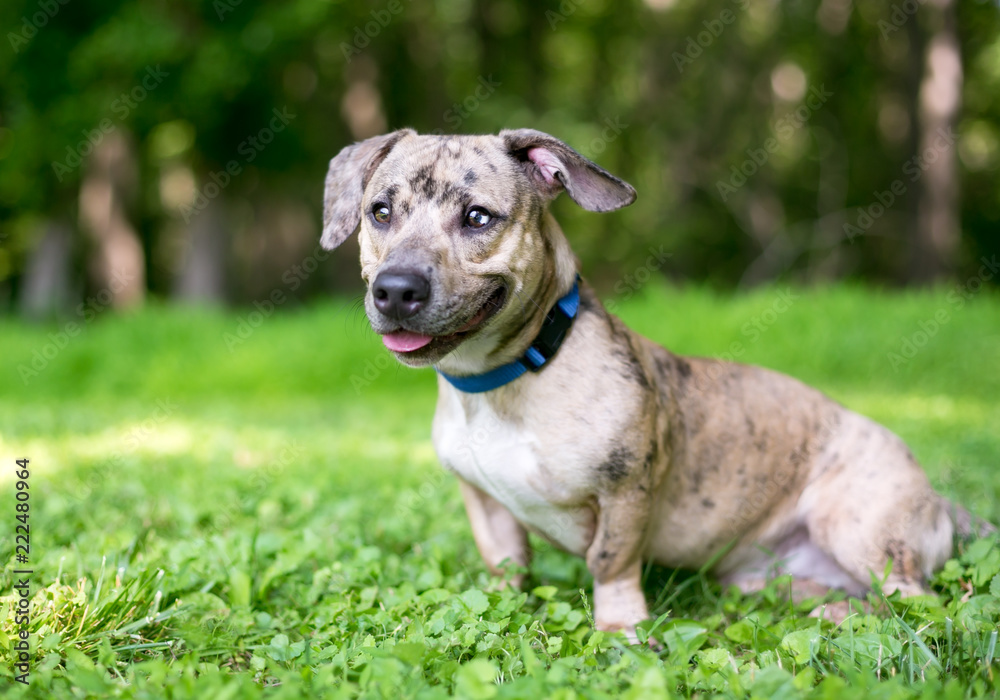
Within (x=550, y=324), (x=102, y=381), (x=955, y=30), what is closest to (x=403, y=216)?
(x=550, y=324)

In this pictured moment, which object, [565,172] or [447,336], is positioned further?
[565,172]

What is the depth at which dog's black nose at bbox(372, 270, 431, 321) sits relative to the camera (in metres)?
2.56

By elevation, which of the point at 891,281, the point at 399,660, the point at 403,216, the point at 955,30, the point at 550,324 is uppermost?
the point at 955,30

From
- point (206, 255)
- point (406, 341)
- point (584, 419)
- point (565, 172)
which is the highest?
point (565, 172)

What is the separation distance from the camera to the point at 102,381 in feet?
32.7

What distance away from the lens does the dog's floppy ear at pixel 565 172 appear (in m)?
2.93

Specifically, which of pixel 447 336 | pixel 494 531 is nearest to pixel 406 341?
pixel 447 336

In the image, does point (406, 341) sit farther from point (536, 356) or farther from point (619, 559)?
point (619, 559)

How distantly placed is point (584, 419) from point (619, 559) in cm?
53

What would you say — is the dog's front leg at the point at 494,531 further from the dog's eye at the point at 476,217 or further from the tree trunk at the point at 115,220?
the tree trunk at the point at 115,220

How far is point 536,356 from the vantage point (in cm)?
290

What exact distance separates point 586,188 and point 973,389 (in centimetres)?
722

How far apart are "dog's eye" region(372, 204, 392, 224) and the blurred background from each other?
1085 cm

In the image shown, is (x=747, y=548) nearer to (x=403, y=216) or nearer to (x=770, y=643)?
(x=770, y=643)
